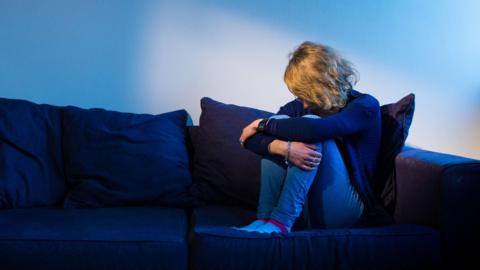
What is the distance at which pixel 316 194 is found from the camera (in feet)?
5.29

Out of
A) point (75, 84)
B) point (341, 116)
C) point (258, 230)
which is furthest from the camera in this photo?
point (75, 84)

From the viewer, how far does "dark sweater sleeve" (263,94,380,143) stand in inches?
62.5

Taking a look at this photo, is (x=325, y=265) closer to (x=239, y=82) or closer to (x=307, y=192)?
(x=307, y=192)

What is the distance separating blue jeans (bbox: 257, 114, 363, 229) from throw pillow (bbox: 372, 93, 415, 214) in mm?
193

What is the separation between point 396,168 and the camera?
1760 mm

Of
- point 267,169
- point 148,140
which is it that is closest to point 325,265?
point 267,169

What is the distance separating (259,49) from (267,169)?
0.86m

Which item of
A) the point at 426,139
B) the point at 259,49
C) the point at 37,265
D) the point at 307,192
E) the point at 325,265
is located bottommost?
the point at 37,265

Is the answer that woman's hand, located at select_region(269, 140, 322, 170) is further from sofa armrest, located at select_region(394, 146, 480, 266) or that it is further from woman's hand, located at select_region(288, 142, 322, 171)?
sofa armrest, located at select_region(394, 146, 480, 266)

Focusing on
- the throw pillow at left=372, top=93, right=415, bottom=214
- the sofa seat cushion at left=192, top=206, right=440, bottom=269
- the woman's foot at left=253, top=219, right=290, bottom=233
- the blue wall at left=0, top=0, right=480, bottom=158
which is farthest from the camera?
the blue wall at left=0, top=0, right=480, bottom=158

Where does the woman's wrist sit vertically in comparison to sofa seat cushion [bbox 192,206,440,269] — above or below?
above

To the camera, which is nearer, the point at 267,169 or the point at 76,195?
the point at 267,169

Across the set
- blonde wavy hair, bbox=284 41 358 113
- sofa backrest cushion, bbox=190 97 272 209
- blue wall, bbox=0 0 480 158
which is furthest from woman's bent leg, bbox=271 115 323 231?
blue wall, bbox=0 0 480 158

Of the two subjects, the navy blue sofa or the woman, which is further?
the woman
